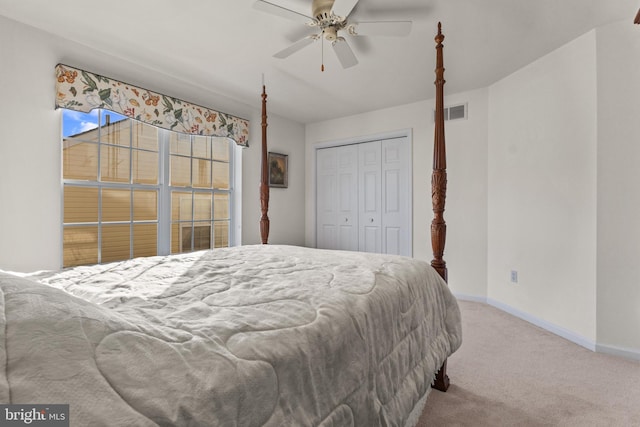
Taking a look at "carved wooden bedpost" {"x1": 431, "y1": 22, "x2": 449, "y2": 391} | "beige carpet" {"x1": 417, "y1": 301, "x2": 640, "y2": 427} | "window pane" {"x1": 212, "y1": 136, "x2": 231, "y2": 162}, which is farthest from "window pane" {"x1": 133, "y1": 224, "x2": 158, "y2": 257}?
"beige carpet" {"x1": 417, "y1": 301, "x2": 640, "y2": 427}

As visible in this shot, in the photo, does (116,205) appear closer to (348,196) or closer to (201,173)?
(201,173)

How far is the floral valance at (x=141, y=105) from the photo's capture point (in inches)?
103

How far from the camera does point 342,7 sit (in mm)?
1916

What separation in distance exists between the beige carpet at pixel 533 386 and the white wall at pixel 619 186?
0.15 metres

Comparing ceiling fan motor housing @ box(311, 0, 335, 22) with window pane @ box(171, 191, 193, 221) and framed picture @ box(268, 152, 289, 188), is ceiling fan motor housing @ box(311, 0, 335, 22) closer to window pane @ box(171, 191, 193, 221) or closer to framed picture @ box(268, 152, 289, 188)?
window pane @ box(171, 191, 193, 221)

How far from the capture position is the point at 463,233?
12.7 feet

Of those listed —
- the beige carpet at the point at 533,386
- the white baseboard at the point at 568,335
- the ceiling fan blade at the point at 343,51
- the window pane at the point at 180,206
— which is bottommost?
the beige carpet at the point at 533,386

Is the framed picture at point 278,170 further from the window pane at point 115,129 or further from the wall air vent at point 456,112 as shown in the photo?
the wall air vent at point 456,112

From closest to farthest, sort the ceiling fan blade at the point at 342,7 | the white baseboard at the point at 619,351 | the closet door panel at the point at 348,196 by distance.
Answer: the ceiling fan blade at the point at 342,7 → the white baseboard at the point at 619,351 → the closet door panel at the point at 348,196

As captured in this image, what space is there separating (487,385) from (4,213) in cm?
356

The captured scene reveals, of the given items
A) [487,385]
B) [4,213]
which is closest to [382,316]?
[487,385]

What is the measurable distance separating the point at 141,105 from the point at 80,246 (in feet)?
4.74

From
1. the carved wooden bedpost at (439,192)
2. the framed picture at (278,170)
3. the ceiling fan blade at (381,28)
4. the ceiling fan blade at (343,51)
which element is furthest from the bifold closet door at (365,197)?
the carved wooden bedpost at (439,192)

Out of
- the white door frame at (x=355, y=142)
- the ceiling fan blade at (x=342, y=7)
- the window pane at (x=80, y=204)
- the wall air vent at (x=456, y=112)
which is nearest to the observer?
the ceiling fan blade at (x=342, y=7)
